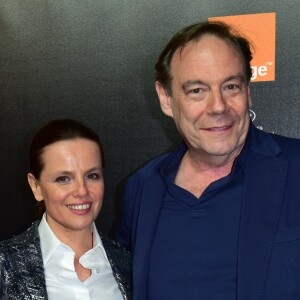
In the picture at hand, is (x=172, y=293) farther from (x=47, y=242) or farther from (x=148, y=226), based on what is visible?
(x=47, y=242)

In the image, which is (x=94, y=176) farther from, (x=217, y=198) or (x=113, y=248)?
(x=217, y=198)

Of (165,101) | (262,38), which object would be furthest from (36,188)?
(262,38)

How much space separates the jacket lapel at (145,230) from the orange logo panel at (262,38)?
2.70ft

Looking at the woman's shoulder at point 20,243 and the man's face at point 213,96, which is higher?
the man's face at point 213,96

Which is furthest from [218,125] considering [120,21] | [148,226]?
[120,21]

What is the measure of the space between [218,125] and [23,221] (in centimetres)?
162

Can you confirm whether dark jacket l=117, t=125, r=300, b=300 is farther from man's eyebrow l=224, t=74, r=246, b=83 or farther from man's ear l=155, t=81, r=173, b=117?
man's ear l=155, t=81, r=173, b=117

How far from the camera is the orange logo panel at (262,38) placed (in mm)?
2508

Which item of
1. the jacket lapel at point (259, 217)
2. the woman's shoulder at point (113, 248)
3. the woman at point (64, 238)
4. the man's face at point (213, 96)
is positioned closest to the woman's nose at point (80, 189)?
the woman at point (64, 238)

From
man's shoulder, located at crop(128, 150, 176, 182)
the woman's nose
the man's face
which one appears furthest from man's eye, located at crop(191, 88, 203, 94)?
the woman's nose

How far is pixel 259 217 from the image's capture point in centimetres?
168

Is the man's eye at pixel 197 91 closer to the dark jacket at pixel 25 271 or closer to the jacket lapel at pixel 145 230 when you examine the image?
the jacket lapel at pixel 145 230

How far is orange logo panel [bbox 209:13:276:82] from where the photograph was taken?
2.51 meters

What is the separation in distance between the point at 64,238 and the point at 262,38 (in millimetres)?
1244
